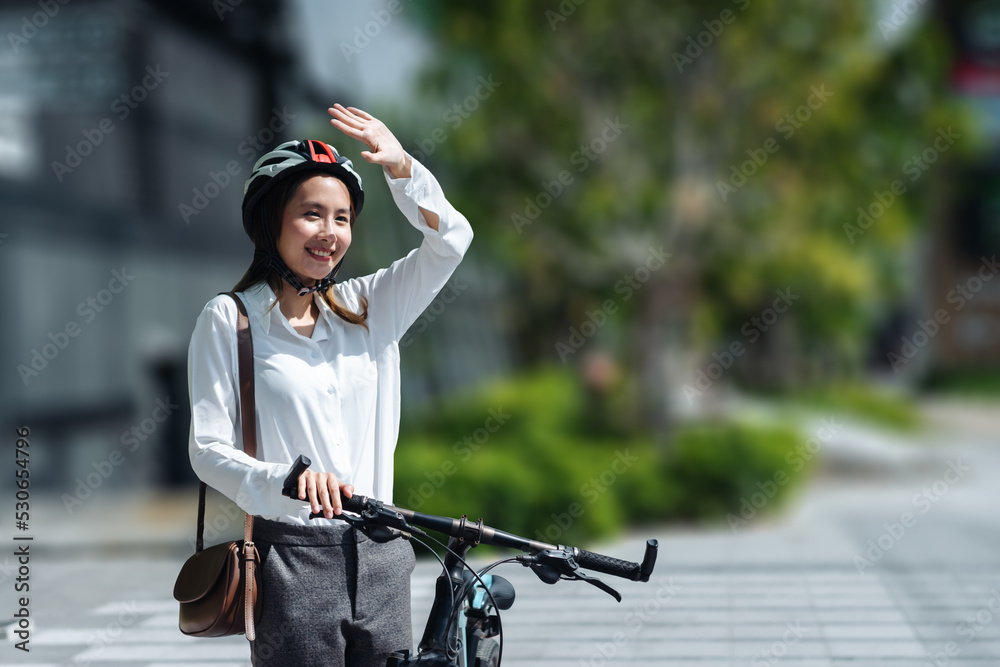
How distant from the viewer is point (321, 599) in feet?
7.66

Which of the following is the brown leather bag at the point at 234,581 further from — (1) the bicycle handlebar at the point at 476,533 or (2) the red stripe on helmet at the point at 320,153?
(2) the red stripe on helmet at the point at 320,153

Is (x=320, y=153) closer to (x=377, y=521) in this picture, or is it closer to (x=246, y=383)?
(x=246, y=383)

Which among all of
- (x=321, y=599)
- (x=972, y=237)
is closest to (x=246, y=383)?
(x=321, y=599)

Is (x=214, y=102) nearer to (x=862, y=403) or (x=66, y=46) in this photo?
(x=66, y=46)

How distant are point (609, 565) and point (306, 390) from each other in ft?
2.51

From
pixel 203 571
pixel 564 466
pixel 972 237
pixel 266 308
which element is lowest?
pixel 972 237

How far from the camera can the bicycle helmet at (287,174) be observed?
2359mm

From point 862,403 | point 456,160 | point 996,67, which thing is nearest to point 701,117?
point 456,160

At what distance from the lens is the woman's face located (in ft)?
7.79

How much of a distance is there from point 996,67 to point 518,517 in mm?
32840

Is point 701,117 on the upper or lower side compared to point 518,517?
upper

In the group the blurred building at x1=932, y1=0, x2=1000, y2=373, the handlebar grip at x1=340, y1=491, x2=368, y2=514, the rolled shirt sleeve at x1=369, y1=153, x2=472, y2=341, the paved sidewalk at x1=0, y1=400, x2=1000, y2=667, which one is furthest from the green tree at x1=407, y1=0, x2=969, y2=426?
the blurred building at x1=932, y1=0, x2=1000, y2=373

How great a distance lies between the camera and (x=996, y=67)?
115ft

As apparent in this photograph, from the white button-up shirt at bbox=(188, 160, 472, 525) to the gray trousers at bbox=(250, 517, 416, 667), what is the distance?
59 millimetres
